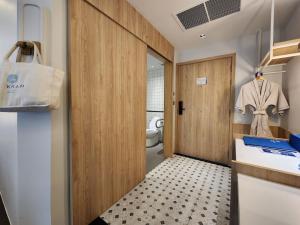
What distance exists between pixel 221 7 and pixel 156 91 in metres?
2.85

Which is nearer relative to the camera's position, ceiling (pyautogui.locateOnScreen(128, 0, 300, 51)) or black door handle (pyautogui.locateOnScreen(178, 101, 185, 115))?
ceiling (pyautogui.locateOnScreen(128, 0, 300, 51))

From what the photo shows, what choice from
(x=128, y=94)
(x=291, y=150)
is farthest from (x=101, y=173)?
(x=291, y=150)

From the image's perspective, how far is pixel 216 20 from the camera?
1944 millimetres

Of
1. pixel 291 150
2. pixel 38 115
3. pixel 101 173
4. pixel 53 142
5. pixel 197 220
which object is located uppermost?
pixel 38 115

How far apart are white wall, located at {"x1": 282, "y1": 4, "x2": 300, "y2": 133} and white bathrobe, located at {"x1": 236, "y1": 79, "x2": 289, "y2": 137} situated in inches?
4.4

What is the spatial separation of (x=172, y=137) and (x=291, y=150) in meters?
1.93

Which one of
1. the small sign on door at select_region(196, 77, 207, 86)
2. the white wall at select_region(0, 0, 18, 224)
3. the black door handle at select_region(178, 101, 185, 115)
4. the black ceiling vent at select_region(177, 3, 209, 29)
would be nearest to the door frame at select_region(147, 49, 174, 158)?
the black door handle at select_region(178, 101, 185, 115)

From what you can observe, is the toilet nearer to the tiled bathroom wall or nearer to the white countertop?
the tiled bathroom wall

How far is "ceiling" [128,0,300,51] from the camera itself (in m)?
1.63

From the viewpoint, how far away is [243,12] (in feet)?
5.80

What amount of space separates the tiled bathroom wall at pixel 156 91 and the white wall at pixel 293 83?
2.79 metres

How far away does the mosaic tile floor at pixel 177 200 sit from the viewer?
1.41 metres

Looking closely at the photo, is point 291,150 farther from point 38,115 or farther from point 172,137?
point 38,115

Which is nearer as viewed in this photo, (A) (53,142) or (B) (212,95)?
(A) (53,142)
